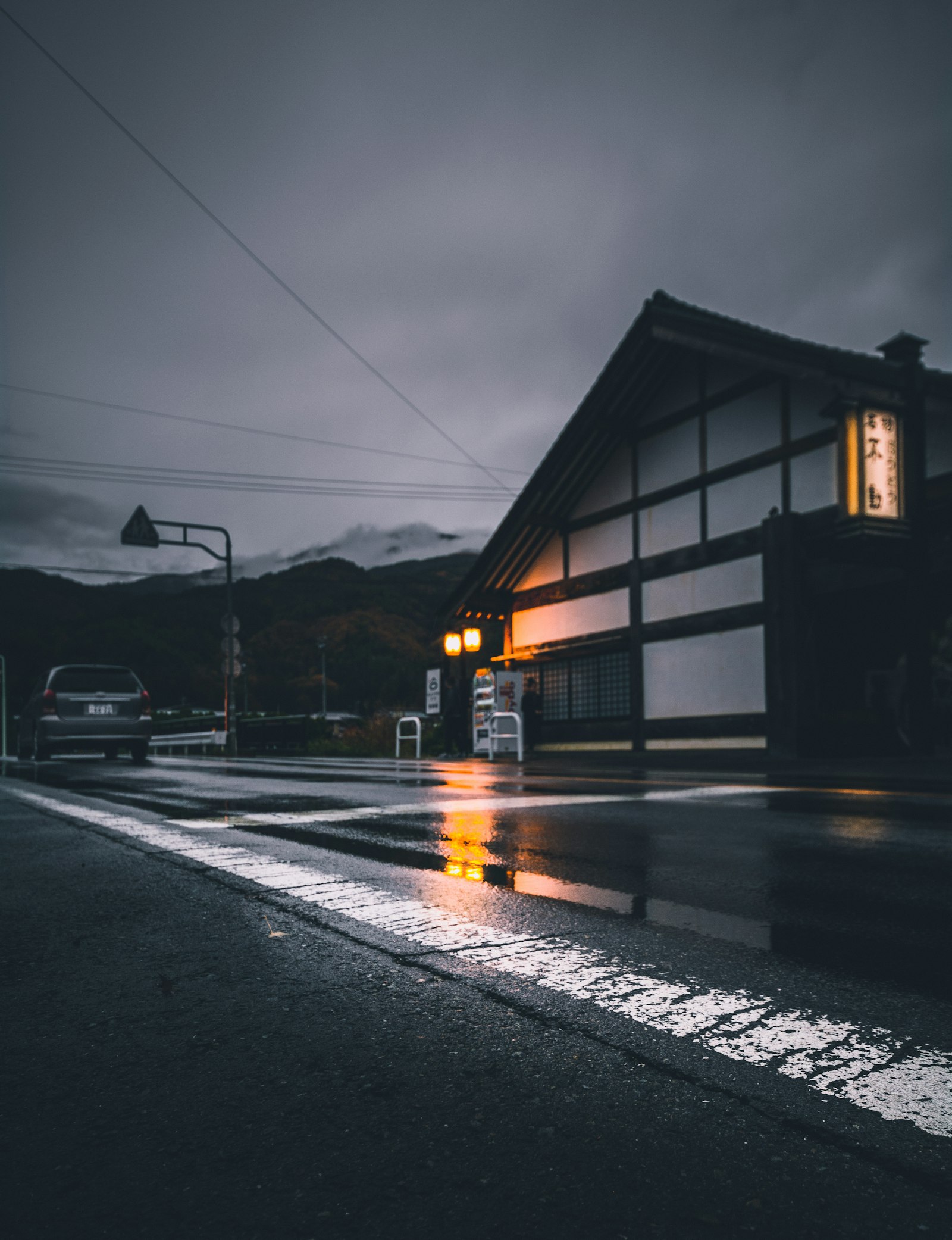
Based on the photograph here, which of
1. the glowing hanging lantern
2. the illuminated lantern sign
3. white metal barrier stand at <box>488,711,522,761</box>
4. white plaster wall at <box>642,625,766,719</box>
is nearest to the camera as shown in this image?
the illuminated lantern sign

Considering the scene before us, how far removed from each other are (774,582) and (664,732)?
4.44m

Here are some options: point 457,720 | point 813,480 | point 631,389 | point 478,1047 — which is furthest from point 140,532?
point 478,1047

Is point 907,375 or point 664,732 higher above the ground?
point 907,375

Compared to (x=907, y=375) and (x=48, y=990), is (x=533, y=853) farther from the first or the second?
(x=907, y=375)

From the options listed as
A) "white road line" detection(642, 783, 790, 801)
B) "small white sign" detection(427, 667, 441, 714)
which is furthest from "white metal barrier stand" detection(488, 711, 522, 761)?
"white road line" detection(642, 783, 790, 801)

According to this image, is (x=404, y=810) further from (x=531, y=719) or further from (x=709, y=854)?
(x=531, y=719)

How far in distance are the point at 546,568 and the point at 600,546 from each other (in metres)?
2.31

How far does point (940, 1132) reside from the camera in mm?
1696

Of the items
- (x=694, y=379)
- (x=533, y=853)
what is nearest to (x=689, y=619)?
(x=694, y=379)

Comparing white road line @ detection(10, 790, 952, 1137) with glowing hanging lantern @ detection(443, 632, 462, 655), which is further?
glowing hanging lantern @ detection(443, 632, 462, 655)

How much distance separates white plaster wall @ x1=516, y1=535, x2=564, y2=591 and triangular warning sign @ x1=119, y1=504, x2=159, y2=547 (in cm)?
1031

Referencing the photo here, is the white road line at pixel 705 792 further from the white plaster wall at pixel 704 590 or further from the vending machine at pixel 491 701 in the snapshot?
the vending machine at pixel 491 701

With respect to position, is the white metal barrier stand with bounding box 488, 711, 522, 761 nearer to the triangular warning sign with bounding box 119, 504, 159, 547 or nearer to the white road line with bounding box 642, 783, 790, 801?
the white road line with bounding box 642, 783, 790, 801

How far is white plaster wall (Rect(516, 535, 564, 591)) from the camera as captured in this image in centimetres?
2367
